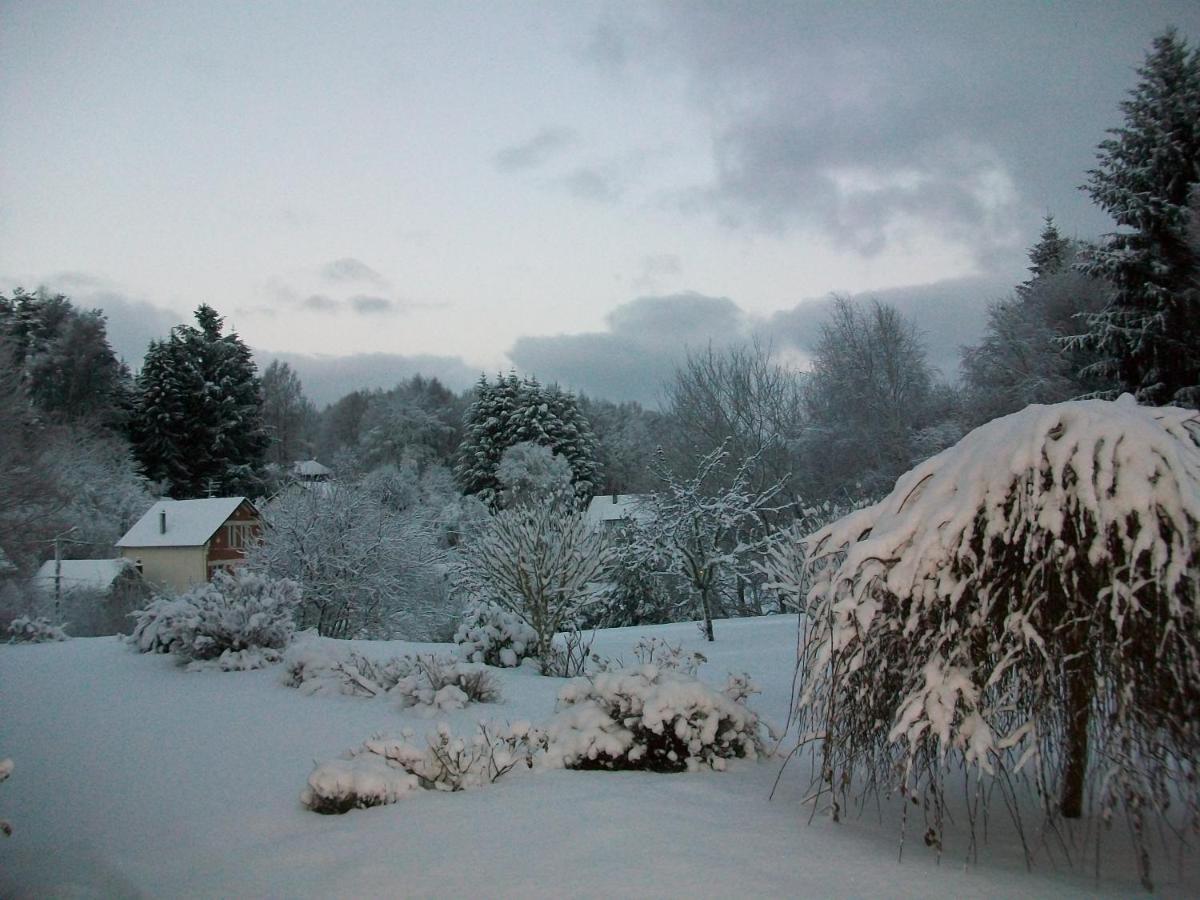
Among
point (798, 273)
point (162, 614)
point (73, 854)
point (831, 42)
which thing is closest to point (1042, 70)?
point (831, 42)

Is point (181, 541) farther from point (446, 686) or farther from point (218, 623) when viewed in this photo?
point (446, 686)

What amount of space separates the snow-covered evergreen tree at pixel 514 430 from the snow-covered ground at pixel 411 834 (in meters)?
28.7

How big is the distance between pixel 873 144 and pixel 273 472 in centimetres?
2885

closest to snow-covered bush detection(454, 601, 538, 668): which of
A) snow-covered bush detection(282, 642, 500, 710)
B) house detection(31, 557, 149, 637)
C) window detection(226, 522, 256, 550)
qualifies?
snow-covered bush detection(282, 642, 500, 710)

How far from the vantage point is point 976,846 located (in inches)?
126

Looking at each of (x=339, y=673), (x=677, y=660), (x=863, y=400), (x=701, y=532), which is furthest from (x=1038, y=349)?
(x=339, y=673)

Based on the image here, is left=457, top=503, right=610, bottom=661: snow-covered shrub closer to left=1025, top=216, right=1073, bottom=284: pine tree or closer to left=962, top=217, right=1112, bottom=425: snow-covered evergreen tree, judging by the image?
left=962, top=217, right=1112, bottom=425: snow-covered evergreen tree

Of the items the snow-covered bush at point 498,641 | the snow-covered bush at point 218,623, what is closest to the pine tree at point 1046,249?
the snow-covered bush at point 498,641

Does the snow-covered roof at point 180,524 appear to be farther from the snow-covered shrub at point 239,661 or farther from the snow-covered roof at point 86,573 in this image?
the snow-covered shrub at point 239,661

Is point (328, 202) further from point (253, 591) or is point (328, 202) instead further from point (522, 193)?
point (253, 591)

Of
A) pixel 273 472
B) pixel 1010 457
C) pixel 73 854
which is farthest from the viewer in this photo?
pixel 273 472

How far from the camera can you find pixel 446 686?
6.56 meters

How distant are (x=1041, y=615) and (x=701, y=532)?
35.3 feet

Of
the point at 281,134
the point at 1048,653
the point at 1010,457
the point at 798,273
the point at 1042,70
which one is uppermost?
the point at 1042,70
